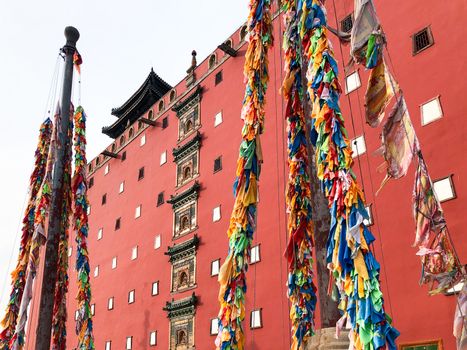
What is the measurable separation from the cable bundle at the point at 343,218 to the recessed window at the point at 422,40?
6.31 m

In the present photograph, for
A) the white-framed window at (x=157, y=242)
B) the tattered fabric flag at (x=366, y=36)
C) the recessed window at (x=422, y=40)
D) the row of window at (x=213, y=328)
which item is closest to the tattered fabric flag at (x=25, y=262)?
the row of window at (x=213, y=328)

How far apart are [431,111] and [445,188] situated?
1.90 metres

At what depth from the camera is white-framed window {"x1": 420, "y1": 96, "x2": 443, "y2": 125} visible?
1156 cm

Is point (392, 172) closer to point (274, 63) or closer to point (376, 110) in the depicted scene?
point (376, 110)

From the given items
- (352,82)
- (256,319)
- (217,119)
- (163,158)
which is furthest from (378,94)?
(163,158)

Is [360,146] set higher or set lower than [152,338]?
higher

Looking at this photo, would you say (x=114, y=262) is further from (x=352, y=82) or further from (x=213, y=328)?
(x=352, y=82)

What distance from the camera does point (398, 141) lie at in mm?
6684

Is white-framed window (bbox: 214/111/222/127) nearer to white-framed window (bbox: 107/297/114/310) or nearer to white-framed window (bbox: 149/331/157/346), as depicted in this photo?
white-framed window (bbox: 149/331/157/346)

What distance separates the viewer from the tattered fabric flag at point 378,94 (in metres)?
6.65

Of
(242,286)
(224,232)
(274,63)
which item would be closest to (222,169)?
(224,232)

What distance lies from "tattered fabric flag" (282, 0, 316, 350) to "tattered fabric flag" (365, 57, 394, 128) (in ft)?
4.59

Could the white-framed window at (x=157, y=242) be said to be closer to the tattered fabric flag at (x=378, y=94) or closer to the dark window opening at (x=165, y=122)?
the dark window opening at (x=165, y=122)

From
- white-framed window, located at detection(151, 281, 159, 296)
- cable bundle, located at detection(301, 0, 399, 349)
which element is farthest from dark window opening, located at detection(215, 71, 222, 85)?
cable bundle, located at detection(301, 0, 399, 349)
